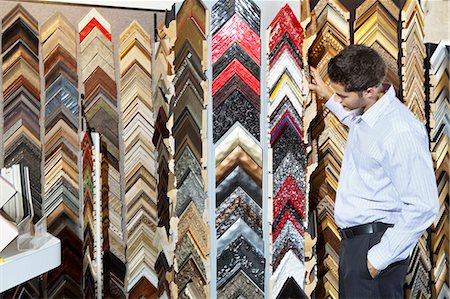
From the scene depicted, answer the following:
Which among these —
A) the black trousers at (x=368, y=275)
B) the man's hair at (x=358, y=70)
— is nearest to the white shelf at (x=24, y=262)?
the black trousers at (x=368, y=275)

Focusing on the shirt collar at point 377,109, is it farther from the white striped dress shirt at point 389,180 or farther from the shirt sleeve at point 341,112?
the shirt sleeve at point 341,112

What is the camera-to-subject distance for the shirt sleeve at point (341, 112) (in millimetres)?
2838

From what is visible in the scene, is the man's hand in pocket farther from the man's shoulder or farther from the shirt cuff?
the man's shoulder

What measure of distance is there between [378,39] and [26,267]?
2085 mm

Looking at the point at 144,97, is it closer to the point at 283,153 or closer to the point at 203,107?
the point at 203,107

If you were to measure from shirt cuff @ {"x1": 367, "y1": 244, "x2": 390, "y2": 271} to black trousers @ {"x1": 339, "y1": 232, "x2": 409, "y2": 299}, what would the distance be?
5 centimetres

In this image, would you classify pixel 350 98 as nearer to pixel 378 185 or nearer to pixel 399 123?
pixel 399 123

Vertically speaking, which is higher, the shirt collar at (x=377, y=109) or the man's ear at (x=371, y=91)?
the man's ear at (x=371, y=91)

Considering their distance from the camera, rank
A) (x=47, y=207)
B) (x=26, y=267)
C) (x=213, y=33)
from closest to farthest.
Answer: (x=26, y=267), (x=213, y=33), (x=47, y=207)

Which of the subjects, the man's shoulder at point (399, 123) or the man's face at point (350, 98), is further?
the man's face at point (350, 98)

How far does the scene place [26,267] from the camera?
2.04 m

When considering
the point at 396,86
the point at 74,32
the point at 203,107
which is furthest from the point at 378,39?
the point at 74,32

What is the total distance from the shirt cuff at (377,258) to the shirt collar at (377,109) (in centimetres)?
50

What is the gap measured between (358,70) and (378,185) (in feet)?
1.55
